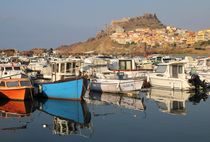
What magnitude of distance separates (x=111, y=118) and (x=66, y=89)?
4835 millimetres

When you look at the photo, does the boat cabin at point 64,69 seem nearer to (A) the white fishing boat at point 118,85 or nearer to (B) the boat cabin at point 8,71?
(A) the white fishing boat at point 118,85

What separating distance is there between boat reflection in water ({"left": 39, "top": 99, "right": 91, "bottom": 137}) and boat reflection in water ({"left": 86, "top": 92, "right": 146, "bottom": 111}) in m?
1.77

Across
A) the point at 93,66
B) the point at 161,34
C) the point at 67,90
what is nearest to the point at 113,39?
the point at 161,34

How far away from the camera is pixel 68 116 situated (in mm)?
19219

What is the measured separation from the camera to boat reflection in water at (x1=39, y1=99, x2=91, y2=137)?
16.5 metres

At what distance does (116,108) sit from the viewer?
21609mm

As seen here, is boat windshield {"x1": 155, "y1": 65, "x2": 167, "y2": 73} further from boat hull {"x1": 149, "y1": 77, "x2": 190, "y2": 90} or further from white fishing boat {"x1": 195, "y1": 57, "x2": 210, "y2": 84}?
white fishing boat {"x1": 195, "y1": 57, "x2": 210, "y2": 84}

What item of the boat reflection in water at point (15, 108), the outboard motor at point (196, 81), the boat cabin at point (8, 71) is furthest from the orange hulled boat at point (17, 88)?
the outboard motor at point (196, 81)

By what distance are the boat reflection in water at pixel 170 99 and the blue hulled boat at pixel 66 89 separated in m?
4.30

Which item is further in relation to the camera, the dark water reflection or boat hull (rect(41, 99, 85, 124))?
boat hull (rect(41, 99, 85, 124))

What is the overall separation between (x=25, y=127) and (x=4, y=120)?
6.51ft

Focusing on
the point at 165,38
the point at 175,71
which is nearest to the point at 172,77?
the point at 175,71

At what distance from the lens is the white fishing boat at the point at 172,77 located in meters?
27.5

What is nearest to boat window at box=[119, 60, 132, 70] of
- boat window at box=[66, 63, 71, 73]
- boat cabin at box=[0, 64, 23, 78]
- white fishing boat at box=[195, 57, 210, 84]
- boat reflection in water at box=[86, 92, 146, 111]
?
white fishing boat at box=[195, 57, 210, 84]
